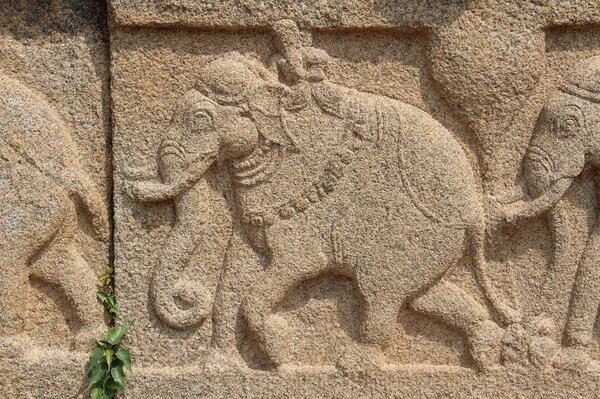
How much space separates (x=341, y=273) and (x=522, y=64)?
3.56ft

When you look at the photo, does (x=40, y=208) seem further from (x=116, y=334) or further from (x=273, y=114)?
(x=273, y=114)

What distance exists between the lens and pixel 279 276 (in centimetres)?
279

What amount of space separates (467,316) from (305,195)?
31.9 inches

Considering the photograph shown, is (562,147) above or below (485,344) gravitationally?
above

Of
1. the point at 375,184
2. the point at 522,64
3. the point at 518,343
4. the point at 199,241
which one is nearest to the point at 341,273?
the point at 375,184

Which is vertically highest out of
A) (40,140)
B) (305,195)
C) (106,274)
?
(40,140)

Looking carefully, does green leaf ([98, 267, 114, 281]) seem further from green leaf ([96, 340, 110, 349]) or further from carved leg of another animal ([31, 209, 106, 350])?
green leaf ([96, 340, 110, 349])

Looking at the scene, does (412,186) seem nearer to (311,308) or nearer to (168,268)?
(311,308)

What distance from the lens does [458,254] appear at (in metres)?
2.82

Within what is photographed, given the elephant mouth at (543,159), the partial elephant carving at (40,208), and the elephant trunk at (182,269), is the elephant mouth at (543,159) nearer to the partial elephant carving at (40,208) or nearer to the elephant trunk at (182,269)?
the elephant trunk at (182,269)

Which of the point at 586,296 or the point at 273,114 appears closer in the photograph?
the point at 273,114

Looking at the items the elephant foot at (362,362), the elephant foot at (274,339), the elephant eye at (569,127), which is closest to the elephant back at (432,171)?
the elephant eye at (569,127)

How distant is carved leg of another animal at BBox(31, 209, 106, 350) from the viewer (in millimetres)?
2824

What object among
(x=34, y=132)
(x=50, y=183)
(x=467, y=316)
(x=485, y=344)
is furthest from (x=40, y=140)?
(x=485, y=344)
